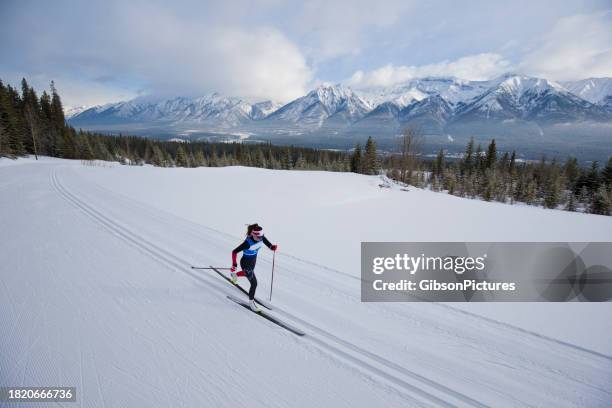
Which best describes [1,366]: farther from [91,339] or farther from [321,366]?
[321,366]

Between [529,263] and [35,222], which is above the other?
[35,222]

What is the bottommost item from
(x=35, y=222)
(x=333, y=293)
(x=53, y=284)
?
(x=333, y=293)

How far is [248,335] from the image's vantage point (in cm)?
448

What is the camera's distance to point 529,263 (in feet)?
24.5

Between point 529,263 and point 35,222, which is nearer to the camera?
point 529,263

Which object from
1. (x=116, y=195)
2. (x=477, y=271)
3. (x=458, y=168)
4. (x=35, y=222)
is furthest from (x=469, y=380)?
(x=458, y=168)

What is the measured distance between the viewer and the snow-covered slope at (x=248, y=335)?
138 inches

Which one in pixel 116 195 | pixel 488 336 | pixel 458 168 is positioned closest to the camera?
pixel 488 336

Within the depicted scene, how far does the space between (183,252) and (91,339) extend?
3.43 metres

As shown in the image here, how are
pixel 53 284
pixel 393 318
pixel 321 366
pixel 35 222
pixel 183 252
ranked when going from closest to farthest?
pixel 321 366 → pixel 393 318 → pixel 53 284 → pixel 183 252 → pixel 35 222

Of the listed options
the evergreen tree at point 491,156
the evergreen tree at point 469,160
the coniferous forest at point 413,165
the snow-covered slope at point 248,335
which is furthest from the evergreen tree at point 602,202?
the snow-covered slope at point 248,335

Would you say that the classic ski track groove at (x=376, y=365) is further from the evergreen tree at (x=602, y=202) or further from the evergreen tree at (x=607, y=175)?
the evergreen tree at (x=607, y=175)

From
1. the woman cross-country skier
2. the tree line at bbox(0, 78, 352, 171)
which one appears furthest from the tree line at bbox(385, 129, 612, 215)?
the woman cross-country skier

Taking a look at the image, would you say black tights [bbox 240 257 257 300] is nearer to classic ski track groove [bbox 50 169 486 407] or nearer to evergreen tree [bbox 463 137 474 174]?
classic ski track groove [bbox 50 169 486 407]
